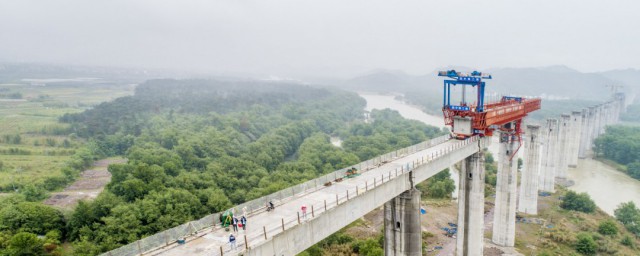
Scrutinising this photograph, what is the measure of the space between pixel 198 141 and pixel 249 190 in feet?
94.8

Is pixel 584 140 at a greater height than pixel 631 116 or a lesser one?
greater

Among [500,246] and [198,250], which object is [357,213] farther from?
[500,246]

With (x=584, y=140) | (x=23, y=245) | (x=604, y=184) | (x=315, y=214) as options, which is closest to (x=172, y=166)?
(x=23, y=245)

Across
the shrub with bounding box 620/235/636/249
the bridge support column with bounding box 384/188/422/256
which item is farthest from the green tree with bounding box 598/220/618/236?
the bridge support column with bounding box 384/188/422/256

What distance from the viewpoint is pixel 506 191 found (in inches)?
1932

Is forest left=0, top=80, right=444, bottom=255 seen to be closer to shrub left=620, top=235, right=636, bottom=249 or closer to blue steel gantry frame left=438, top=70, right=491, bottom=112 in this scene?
blue steel gantry frame left=438, top=70, right=491, bottom=112

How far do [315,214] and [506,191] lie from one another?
35668 millimetres

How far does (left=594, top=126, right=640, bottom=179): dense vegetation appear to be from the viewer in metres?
92.8

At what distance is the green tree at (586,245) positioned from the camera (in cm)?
5038

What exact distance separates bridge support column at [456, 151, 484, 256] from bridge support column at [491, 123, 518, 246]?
28.8ft

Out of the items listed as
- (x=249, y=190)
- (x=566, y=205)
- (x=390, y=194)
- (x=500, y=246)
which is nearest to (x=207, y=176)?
(x=249, y=190)

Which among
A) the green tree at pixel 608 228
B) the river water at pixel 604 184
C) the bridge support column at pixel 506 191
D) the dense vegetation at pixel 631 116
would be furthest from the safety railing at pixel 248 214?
the dense vegetation at pixel 631 116

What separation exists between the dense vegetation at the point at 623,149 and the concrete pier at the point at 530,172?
153ft

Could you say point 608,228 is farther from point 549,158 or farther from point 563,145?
point 563,145
